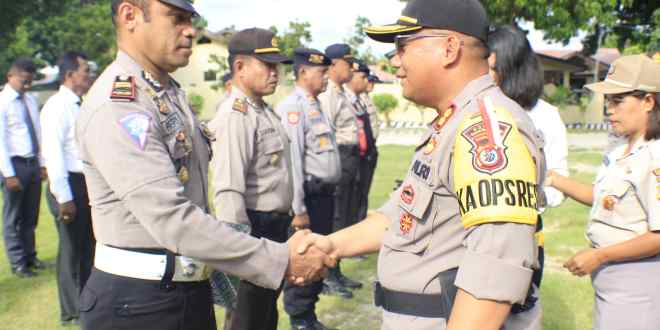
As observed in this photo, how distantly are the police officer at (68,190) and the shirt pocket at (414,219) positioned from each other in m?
3.47

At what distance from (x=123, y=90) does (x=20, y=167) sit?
181 inches

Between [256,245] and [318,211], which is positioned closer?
[256,245]

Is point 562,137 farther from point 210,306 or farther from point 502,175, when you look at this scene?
point 210,306

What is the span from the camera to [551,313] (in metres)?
4.65

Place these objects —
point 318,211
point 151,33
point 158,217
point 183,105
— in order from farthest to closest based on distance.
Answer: point 318,211
point 183,105
point 151,33
point 158,217

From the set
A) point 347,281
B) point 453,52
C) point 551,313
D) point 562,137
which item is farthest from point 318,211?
point 453,52

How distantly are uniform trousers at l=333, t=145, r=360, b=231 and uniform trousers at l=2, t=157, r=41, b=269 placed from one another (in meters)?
3.31

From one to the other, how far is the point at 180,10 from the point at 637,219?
2259 mm

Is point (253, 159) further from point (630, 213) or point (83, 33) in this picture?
point (83, 33)

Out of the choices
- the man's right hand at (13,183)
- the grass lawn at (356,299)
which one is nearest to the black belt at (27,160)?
the man's right hand at (13,183)

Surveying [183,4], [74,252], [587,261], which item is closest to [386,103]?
[74,252]

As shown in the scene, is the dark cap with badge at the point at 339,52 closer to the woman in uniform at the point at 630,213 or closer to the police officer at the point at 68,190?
the police officer at the point at 68,190

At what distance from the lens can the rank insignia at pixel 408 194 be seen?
1.76 m

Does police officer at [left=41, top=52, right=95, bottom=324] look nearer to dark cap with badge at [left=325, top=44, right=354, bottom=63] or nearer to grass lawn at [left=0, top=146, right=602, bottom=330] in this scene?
grass lawn at [left=0, top=146, right=602, bottom=330]
